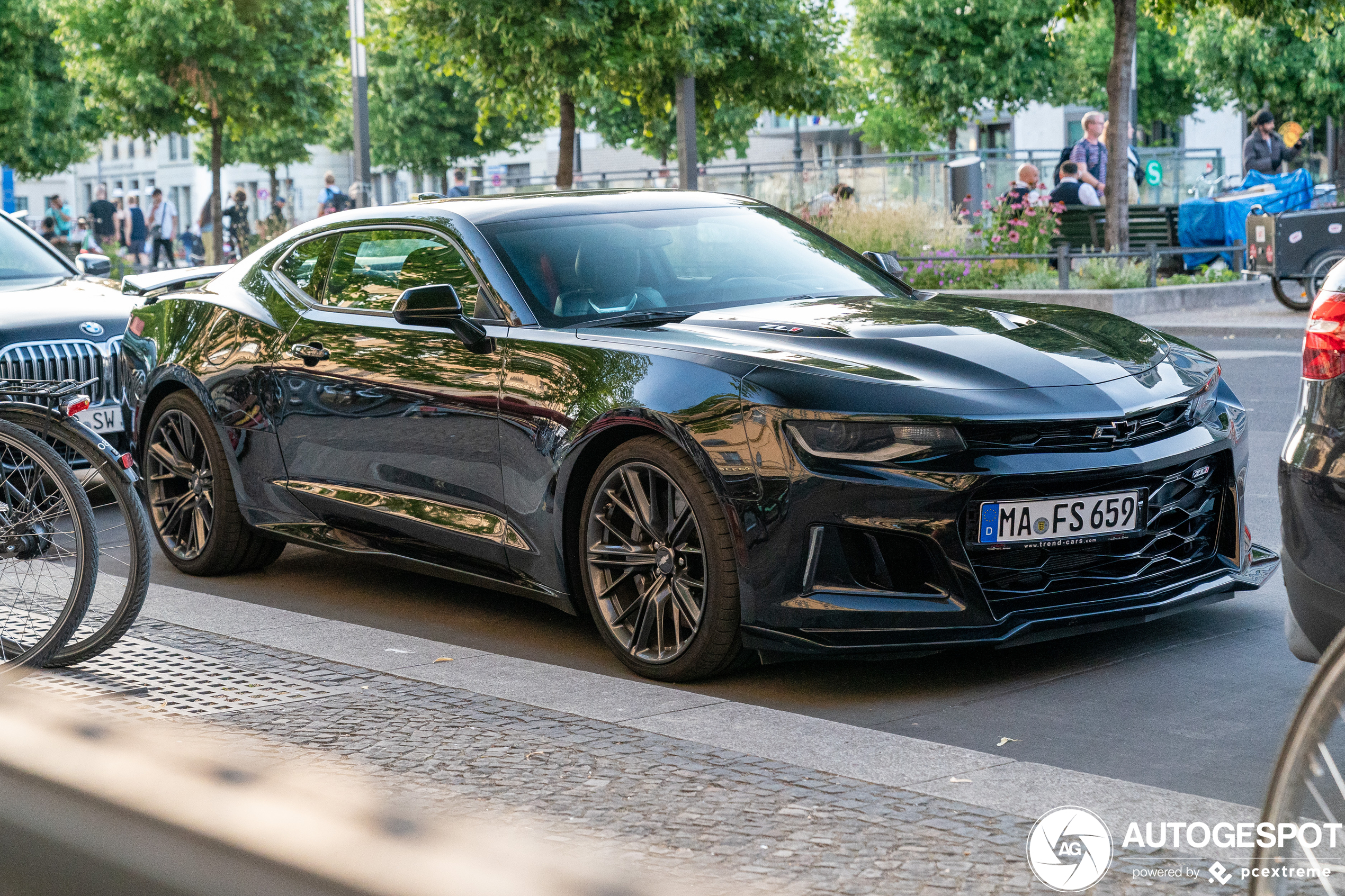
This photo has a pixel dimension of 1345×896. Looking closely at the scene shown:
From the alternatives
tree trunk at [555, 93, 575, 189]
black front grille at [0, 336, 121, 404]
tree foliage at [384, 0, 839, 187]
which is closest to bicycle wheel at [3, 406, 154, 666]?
black front grille at [0, 336, 121, 404]

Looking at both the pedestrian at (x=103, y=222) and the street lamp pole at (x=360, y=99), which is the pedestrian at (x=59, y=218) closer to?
the pedestrian at (x=103, y=222)

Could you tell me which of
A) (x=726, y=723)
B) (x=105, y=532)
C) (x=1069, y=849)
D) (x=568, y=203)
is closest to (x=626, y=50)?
(x=568, y=203)

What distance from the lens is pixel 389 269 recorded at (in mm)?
6207

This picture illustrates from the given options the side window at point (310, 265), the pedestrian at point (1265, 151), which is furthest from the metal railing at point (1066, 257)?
the side window at point (310, 265)

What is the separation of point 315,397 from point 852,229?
1473cm

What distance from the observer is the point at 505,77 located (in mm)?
23109

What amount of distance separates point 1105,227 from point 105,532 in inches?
693

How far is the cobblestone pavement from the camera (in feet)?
10.4

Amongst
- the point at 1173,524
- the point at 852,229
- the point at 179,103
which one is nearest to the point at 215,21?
the point at 179,103

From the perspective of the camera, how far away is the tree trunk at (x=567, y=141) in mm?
23125

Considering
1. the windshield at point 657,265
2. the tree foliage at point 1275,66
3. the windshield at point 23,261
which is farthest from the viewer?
the tree foliage at point 1275,66

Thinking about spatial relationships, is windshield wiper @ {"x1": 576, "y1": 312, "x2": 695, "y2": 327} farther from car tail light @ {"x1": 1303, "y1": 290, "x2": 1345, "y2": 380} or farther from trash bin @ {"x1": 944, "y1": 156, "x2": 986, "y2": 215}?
trash bin @ {"x1": 944, "y1": 156, "x2": 986, "y2": 215}

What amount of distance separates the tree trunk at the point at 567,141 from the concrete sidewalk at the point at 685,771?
60.0 feet

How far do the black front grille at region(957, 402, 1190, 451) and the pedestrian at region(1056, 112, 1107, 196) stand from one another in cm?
1818
